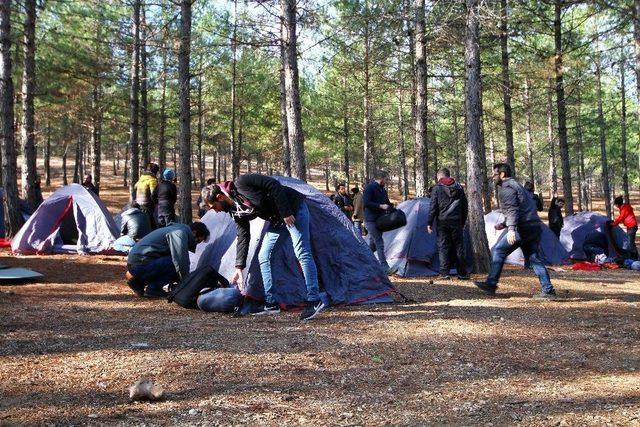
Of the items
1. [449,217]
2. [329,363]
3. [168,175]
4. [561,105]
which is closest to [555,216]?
[561,105]

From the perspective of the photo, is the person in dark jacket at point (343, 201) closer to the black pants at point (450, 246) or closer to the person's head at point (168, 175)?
the person's head at point (168, 175)

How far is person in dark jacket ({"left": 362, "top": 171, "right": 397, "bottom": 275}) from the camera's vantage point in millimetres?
9562

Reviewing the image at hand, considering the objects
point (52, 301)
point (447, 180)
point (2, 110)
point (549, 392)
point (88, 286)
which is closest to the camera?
point (549, 392)

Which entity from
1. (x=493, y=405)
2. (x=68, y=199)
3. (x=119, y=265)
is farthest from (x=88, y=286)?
(x=493, y=405)

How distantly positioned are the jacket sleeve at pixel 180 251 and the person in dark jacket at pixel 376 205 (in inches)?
143

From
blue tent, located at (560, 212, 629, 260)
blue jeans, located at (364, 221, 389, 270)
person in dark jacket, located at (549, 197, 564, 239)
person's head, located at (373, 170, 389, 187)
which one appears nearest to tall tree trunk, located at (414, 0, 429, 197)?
person in dark jacket, located at (549, 197, 564, 239)

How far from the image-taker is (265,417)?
10.8ft

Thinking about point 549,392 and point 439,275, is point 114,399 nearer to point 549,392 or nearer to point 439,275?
point 549,392

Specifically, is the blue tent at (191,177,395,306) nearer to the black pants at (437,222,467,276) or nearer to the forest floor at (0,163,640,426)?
the forest floor at (0,163,640,426)

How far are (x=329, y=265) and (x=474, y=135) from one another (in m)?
4.19

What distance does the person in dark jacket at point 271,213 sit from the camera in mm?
5949

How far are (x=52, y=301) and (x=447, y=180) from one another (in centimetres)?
607

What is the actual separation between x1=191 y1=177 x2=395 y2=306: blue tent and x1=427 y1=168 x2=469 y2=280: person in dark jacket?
92.2 inches

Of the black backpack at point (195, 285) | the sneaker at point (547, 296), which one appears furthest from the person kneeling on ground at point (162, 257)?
the sneaker at point (547, 296)
